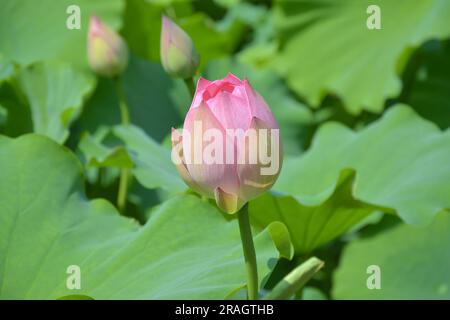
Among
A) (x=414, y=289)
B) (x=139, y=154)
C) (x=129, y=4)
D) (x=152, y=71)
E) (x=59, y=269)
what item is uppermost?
(x=129, y=4)

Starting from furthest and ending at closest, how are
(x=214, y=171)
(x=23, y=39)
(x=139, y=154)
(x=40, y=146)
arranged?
(x=23, y=39), (x=139, y=154), (x=40, y=146), (x=214, y=171)

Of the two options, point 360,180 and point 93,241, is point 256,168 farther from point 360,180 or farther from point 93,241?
point 360,180

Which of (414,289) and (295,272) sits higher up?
→ (295,272)

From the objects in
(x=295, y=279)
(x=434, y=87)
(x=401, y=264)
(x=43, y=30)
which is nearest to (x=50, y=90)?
(x=43, y=30)

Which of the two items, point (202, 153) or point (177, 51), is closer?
point (202, 153)

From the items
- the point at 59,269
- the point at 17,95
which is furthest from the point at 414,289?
the point at 17,95

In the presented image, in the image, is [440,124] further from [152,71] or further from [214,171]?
[214,171]
